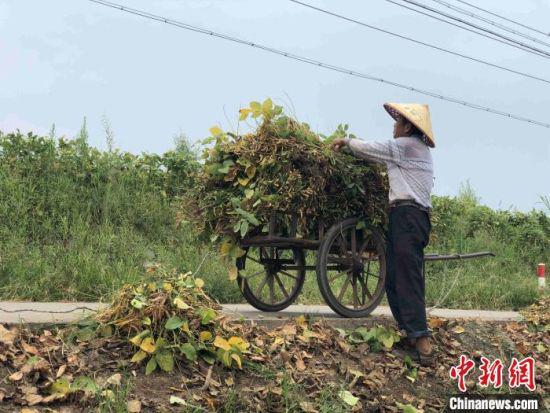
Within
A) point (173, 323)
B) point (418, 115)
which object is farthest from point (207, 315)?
point (418, 115)

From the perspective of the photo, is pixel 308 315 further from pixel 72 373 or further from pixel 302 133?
pixel 72 373

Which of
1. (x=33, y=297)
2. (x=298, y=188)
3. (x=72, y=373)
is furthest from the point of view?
(x=33, y=297)

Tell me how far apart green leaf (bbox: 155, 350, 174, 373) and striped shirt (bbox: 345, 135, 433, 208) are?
2.29 metres

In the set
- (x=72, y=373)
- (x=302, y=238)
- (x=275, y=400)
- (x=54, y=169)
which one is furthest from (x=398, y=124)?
(x=54, y=169)

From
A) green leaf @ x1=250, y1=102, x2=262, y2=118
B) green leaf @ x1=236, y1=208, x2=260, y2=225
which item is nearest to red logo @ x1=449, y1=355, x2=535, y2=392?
green leaf @ x1=236, y1=208, x2=260, y2=225

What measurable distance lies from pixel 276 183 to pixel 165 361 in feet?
6.21

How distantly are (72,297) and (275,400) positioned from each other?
13.5 ft

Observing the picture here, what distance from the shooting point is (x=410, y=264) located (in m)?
5.31

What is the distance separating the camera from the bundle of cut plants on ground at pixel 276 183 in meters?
5.53

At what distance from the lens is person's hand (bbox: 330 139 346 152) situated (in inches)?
224

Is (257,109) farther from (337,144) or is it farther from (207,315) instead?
(207,315)

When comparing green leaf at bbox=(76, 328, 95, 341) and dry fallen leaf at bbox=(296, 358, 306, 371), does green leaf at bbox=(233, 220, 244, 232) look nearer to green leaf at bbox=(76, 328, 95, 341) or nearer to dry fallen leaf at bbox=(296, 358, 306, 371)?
dry fallen leaf at bbox=(296, 358, 306, 371)

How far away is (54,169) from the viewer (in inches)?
433

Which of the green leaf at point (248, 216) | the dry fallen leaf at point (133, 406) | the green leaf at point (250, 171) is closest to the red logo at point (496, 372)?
the green leaf at point (248, 216)
